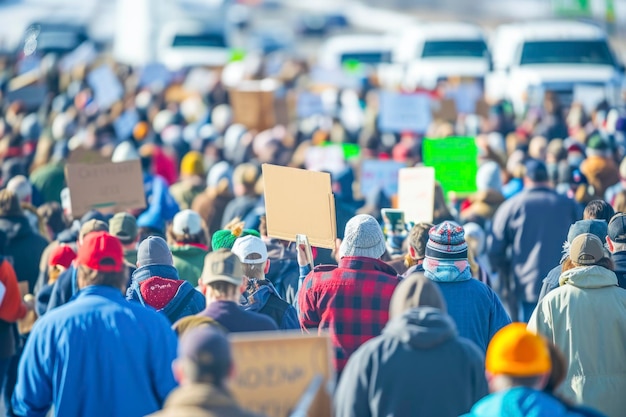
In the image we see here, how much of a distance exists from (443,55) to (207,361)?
23.0 meters

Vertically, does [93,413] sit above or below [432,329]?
below

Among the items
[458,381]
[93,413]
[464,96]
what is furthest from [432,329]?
[464,96]

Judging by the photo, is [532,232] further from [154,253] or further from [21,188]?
[21,188]

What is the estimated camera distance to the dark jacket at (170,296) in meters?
7.12

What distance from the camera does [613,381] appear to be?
706 cm

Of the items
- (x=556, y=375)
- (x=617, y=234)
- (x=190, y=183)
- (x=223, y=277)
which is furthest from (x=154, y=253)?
(x=190, y=183)

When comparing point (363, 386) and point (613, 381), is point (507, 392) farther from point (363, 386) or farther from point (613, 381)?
point (613, 381)

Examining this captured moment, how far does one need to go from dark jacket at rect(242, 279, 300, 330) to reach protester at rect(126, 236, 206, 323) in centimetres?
27

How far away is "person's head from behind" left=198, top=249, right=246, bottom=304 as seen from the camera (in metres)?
6.21

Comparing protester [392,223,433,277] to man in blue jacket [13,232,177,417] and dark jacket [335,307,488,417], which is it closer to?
man in blue jacket [13,232,177,417]

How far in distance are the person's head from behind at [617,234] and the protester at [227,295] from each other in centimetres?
256

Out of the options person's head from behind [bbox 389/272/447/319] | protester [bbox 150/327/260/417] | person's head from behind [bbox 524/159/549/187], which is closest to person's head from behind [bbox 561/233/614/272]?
person's head from behind [bbox 389/272/447/319]

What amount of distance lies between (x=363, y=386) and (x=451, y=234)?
1790 mm

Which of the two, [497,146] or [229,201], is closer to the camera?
[229,201]
